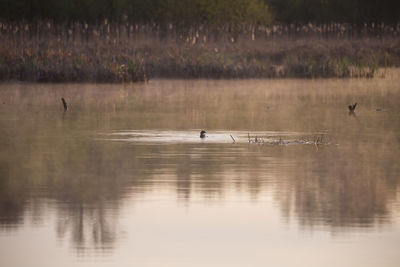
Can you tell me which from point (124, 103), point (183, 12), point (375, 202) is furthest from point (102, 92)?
point (183, 12)

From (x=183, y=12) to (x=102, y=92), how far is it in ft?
88.4

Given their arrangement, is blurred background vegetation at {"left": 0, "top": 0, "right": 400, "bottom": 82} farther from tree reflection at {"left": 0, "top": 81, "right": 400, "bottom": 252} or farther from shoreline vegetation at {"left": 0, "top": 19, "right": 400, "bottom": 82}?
tree reflection at {"left": 0, "top": 81, "right": 400, "bottom": 252}

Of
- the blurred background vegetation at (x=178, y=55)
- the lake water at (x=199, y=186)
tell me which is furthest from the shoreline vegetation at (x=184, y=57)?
the lake water at (x=199, y=186)

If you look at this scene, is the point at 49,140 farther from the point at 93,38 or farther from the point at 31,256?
the point at 93,38

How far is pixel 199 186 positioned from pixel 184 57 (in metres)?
22.0

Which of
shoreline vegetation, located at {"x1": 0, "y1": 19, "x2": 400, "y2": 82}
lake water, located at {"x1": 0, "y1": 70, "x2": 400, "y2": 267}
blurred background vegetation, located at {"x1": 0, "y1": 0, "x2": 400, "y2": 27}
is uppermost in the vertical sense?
blurred background vegetation, located at {"x1": 0, "y1": 0, "x2": 400, "y2": 27}

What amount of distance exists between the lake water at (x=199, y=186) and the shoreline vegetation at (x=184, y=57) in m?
9.02

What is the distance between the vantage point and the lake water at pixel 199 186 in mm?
7418

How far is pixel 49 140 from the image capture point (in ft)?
49.2

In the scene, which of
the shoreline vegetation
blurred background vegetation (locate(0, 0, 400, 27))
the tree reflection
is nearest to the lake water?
the tree reflection

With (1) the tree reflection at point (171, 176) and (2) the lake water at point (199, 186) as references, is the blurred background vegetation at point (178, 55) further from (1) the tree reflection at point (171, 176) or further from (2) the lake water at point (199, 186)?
(1) the tree reflection at point (171, 176)

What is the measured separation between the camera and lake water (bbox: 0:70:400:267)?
7.42m

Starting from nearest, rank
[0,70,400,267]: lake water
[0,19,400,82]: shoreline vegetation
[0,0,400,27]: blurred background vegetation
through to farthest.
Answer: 1. [0,70,400,267]: lake water
2. [0,19,400,82]: shoreline vegetation
3. [0,0,400,27]: blurred background vegetation

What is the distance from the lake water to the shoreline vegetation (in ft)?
29.6
